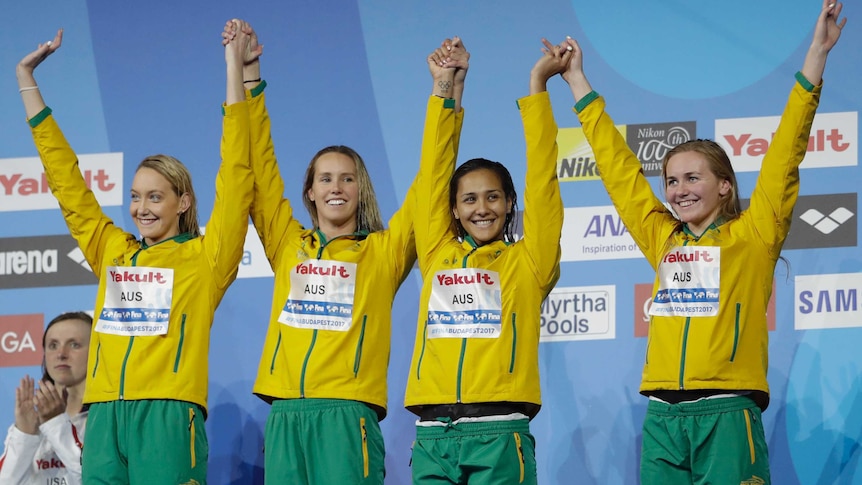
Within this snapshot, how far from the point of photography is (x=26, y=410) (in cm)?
443

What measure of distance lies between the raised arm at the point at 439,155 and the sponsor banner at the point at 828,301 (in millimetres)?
1482

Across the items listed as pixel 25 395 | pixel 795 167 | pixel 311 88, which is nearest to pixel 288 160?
pixel 311 88

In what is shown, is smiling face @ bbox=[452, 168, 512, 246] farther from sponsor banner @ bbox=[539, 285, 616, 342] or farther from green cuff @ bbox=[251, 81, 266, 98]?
sponsor banner @ bbox=[539, 285, 616, 342]

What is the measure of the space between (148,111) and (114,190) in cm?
37

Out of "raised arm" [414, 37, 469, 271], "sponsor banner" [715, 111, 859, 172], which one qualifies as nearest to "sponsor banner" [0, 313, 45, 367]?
"raised arm" [414, 37, 469, 271]

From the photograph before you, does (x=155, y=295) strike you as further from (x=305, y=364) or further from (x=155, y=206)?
(x=305, y=364)

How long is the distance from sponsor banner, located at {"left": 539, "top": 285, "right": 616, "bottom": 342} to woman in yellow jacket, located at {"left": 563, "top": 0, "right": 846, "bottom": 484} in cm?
81

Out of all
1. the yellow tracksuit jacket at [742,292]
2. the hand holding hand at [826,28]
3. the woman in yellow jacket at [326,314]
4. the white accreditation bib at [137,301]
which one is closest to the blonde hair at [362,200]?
the woman in yellow jacket at [326,314]

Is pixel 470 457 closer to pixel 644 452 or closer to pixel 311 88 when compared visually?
pixel 644 452

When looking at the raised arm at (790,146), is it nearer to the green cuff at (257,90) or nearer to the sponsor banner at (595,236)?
the sponsor banner at (595,236)

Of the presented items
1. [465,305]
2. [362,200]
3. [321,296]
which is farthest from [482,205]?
[321,296]

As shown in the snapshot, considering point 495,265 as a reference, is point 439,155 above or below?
above

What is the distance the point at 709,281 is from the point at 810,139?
122 centimetres

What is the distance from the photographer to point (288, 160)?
197 inches
